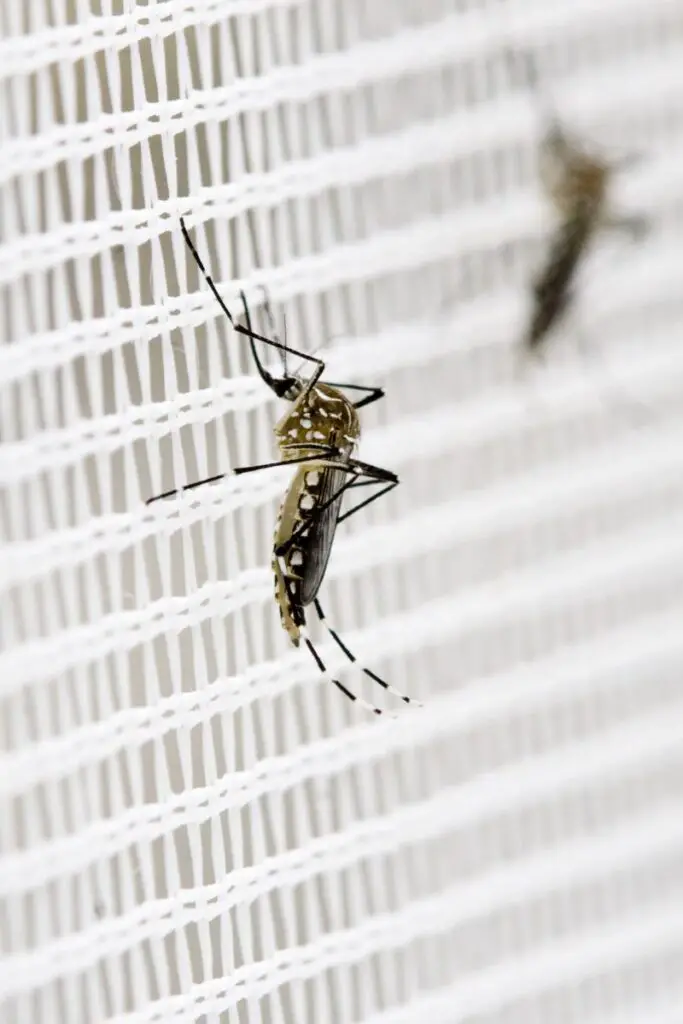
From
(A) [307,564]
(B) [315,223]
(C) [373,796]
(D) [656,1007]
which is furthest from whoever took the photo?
(D) [656,1007]

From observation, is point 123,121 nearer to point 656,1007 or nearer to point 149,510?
point 149,510

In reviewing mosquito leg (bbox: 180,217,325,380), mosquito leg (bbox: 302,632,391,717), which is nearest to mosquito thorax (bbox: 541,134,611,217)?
mosquito leg (bbox: 180,217,325,380)

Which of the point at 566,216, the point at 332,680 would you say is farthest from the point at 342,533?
the point at 566,216

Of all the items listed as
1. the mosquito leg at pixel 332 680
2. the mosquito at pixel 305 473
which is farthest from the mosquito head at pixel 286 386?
the mosquito leg at pixel 332 680

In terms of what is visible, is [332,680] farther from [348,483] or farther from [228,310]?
[228,310]

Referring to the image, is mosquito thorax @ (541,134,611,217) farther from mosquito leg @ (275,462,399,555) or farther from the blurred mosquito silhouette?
mosquito leg @ (275,462,399,555)

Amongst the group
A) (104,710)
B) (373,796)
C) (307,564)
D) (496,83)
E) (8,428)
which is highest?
(496,83)

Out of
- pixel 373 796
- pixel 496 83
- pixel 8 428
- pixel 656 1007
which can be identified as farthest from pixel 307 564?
pixel 656 1007
